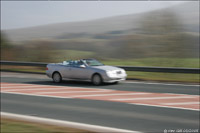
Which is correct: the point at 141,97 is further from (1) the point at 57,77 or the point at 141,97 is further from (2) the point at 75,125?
(1) the point at 57,77

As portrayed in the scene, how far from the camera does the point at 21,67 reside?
84.8ft

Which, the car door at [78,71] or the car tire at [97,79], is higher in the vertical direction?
the car door at [78,71]

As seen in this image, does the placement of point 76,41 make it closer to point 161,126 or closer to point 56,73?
point 56,73

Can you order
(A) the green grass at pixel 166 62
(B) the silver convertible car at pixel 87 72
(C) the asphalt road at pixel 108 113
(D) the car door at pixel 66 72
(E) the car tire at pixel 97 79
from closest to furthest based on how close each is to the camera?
(C) the asphalt road at pixel 108 113 < (B) the silver convertible car at pixel 87 72 < (E) the car tire at pixel 97 79 < (D) the car door at pixel 66 72 < (A) the green grass at pixel 166 62

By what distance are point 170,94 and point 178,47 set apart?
37.8 feet

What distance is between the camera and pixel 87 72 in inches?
591

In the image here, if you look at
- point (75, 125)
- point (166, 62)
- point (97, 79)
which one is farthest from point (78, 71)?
point (75, 125)

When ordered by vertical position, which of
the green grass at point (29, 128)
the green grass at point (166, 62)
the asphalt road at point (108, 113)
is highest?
the green grass at point (166, 62)

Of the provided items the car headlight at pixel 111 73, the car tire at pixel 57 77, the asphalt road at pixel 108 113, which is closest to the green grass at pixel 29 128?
the asphalt road at pixel 108 113

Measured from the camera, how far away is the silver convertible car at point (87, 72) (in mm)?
14431

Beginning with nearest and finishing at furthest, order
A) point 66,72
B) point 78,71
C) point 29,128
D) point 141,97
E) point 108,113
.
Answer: point 29,128, point 108,113, point 141,97, point 78,71, point 66,72

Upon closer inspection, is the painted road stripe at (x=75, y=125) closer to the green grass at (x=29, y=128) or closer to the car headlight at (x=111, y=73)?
the green grass at (x=29, y=128)

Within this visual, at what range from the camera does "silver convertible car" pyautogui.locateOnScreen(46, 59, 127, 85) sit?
14.4 m

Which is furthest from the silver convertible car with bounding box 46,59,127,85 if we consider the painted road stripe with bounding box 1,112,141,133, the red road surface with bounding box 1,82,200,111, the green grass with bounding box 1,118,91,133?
the green grass with bounding box 1,118,91,133
